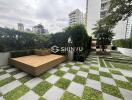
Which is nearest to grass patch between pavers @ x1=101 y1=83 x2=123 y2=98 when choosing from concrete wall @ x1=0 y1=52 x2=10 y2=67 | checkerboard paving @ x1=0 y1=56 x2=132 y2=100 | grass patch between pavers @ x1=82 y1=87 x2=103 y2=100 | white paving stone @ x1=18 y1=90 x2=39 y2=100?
checkerboard paving @ x1=0 y1=56 x2=132 y2=100

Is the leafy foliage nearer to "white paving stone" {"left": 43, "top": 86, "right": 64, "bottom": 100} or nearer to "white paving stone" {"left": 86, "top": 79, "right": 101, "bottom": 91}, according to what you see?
"white paving stone" {"left": 43, "top": 86, "right": 64, "bottom": 100}

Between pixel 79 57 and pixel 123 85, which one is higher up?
pixel 79 57

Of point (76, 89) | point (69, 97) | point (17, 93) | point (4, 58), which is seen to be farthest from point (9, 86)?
point (4, 58)

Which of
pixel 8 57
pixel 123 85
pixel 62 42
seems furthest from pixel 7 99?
pixel 62 42

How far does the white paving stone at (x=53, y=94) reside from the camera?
1968 mm

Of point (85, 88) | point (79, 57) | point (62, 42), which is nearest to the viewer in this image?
point (85, 88)

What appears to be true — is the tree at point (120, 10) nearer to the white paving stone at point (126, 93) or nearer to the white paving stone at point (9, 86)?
the white paving stone at point (126, 93)

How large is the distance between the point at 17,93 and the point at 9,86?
550 mm

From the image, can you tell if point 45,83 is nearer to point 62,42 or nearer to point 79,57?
point 79,57

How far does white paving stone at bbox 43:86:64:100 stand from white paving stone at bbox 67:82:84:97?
0.95 feet

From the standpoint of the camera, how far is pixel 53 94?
6.85 feet

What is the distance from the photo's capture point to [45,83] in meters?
2.61

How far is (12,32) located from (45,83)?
3.77 meters

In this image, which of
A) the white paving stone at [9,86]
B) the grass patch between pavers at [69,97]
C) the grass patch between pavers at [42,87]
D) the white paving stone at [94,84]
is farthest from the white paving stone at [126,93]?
the white paving stone at [9,86]
